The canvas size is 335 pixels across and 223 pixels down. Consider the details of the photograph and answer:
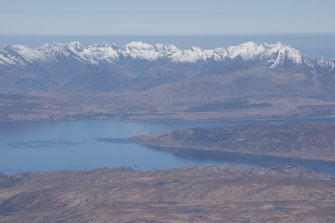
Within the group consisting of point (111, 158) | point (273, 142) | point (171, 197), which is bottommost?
point (111, 158)

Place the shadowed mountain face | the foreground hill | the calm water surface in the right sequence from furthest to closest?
the shadowed mountain face, the calm water surface, the foreground hill

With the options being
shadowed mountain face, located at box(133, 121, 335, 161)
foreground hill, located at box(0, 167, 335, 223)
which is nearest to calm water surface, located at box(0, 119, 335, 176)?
shadowed mountain face, located at box(133, 121, 335, 161)

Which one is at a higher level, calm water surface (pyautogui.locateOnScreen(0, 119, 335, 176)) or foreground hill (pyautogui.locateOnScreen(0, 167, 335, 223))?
foreground hill (pyautogui.locateOnScreen(0, 167, 335, 223))

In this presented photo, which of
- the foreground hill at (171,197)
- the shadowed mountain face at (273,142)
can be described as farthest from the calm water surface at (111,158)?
the foreground hill at (171,197)

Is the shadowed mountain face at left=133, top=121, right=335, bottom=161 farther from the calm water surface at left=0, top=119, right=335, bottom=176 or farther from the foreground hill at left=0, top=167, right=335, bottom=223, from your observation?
the foreground hill at left=0, top=167, right=335, bottom=223

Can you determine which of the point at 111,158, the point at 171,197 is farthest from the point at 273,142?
the point at 171,197

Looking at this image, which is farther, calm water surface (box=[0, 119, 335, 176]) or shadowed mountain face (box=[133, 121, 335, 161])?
shadowed mountain face (box=[133, 121, 335, 161])

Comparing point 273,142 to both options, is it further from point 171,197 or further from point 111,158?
point 171,197

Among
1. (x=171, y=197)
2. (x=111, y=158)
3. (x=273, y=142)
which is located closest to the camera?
(x=171, y=197)

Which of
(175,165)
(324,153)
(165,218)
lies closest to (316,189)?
(165,218)
